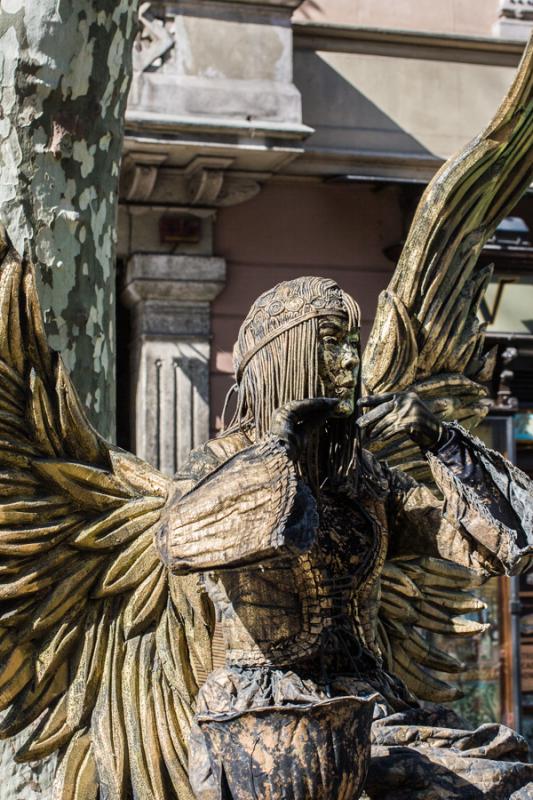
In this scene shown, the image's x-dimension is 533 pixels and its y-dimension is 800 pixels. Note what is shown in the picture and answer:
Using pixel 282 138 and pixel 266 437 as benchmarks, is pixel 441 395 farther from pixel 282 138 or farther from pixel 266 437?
pixel 282 138

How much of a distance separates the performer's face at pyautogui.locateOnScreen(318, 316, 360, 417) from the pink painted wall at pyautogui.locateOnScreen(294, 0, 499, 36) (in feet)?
20.9

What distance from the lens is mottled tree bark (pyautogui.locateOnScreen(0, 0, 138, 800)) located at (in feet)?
13.1

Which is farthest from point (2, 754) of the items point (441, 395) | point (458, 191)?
point (458, 191)

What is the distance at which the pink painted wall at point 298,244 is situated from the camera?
347 inches

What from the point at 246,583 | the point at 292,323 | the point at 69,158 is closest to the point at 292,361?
the point at 292,323

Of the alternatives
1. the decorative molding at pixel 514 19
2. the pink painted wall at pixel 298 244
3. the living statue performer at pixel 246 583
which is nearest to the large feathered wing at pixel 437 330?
the living statue performer at pixel 246 583

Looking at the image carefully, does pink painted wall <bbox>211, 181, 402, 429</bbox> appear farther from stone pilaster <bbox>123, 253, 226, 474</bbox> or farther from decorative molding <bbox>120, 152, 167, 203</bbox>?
decorative molding <bbox>120, 152, 167, 203</bbox>

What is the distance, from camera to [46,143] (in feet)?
13.2

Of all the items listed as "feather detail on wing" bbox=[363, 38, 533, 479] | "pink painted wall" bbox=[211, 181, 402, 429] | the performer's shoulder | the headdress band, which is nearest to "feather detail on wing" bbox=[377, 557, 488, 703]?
"feather detail on wing" bbox=[363, 38, 533, 479]

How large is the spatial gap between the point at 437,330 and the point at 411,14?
20.0 feet

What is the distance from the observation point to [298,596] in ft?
9.60

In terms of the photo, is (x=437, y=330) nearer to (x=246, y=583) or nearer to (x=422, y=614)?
(x=422, y=614)

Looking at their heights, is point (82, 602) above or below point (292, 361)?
below

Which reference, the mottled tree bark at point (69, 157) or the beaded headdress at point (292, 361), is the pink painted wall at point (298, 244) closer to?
the mottled tree bark at point (69, 157)
